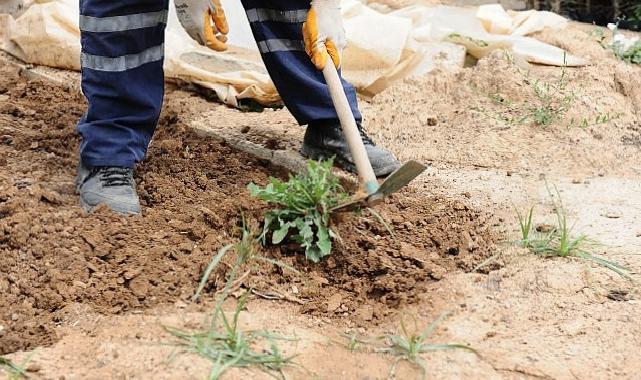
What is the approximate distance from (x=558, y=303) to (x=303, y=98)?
1145 millimetres

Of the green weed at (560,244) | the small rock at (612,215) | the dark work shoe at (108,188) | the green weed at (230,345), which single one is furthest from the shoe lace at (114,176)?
the small rock at (612,215)

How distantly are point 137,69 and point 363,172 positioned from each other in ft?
2.61

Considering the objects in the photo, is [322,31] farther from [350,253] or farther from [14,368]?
[14,368]

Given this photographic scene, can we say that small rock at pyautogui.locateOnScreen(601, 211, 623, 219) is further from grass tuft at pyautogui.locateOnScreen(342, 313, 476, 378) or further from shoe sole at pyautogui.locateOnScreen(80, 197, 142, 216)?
shoe sole at pyautogui.locateOnScreen(80, 197, 142, 216)

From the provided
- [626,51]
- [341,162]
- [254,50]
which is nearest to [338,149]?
[341,162]

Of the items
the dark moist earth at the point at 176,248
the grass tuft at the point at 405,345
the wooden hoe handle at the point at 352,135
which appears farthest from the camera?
the wooden hoe handle at the point at 352,135

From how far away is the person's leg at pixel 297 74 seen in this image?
2725 millimetres

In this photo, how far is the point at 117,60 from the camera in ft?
8.30

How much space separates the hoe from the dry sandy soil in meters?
0.14

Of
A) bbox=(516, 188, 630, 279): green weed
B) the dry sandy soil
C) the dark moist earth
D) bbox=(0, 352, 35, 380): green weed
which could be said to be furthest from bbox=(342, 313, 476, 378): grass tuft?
bbox=(0, 352, 35, 380): green weed

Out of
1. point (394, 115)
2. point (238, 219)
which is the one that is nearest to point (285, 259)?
A: point (238, 219)

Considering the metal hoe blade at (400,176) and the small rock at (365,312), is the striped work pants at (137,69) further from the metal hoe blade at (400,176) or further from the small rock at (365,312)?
the small rock at (365,312)

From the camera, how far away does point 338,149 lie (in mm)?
2895

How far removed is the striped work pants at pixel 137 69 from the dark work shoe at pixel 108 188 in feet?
0.10
